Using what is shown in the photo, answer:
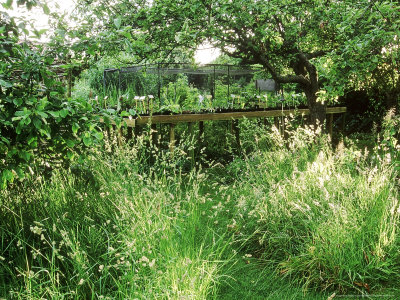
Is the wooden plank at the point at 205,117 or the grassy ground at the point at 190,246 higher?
the wooden plank at the point at 205,117

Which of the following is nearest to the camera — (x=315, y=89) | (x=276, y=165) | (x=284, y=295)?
(x=284, y=295)

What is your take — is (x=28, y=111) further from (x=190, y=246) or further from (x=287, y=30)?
(x=287, y=30)

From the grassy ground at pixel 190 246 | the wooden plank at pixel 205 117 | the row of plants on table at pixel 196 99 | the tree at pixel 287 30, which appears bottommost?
the grassy ground at pixel 190 246

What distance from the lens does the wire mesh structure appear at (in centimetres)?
809

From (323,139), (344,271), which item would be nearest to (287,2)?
(323,139)

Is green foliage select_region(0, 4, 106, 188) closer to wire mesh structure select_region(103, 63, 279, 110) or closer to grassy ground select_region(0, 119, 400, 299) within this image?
grassy ground select_region(0, 119, 400, 299)

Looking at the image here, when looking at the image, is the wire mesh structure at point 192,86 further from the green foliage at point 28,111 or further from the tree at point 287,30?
the green foliage at point 28,111

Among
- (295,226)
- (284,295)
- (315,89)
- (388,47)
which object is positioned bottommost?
(284,295)

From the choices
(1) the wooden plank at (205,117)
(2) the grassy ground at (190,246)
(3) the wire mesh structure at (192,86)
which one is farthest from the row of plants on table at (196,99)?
(2) the grassy ground at (190,246)

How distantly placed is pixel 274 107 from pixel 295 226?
4.99m

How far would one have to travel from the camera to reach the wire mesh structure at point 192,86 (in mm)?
8094

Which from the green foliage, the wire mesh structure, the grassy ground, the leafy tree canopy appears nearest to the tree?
the leafy tree canopy

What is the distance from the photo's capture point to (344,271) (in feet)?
10.3

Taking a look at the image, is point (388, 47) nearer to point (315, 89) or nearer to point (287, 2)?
point (315, 89)
